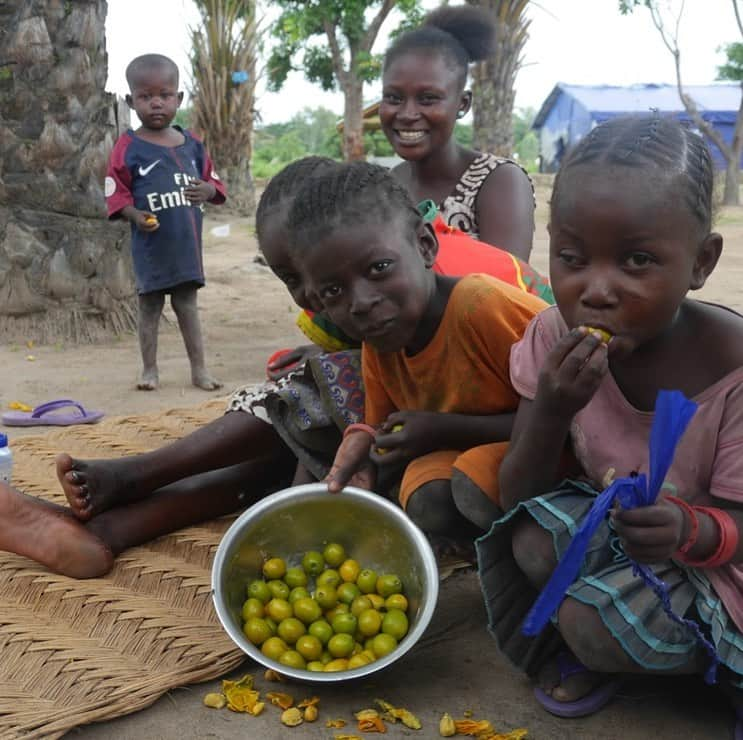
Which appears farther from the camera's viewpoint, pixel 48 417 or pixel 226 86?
pixel 226 86

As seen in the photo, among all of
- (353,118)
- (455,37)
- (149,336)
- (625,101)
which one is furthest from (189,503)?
(625,101)

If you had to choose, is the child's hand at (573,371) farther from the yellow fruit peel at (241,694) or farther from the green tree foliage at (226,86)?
the green tree foliage at (226,86)

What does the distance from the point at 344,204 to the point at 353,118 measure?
14382 millimetres

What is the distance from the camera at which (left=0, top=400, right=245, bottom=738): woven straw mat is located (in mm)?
1794

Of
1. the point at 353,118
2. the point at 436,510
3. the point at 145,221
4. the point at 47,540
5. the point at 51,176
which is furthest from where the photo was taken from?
→ the point at 353,118

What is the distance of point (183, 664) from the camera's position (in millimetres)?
1924

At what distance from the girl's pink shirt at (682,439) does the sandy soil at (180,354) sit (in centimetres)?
98

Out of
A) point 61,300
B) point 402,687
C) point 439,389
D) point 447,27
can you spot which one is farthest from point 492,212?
point 61,300

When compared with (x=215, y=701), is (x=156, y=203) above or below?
above

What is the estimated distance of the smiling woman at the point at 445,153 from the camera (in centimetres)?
289

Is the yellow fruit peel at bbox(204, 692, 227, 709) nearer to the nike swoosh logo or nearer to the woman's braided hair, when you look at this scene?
the woman's braided hair

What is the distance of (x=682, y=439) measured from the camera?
1602mm

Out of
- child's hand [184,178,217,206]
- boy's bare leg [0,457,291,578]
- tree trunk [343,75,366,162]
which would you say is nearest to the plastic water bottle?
boy's bare leg [0,457,291,578]

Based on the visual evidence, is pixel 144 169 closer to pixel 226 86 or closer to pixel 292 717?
pixel 292 717
